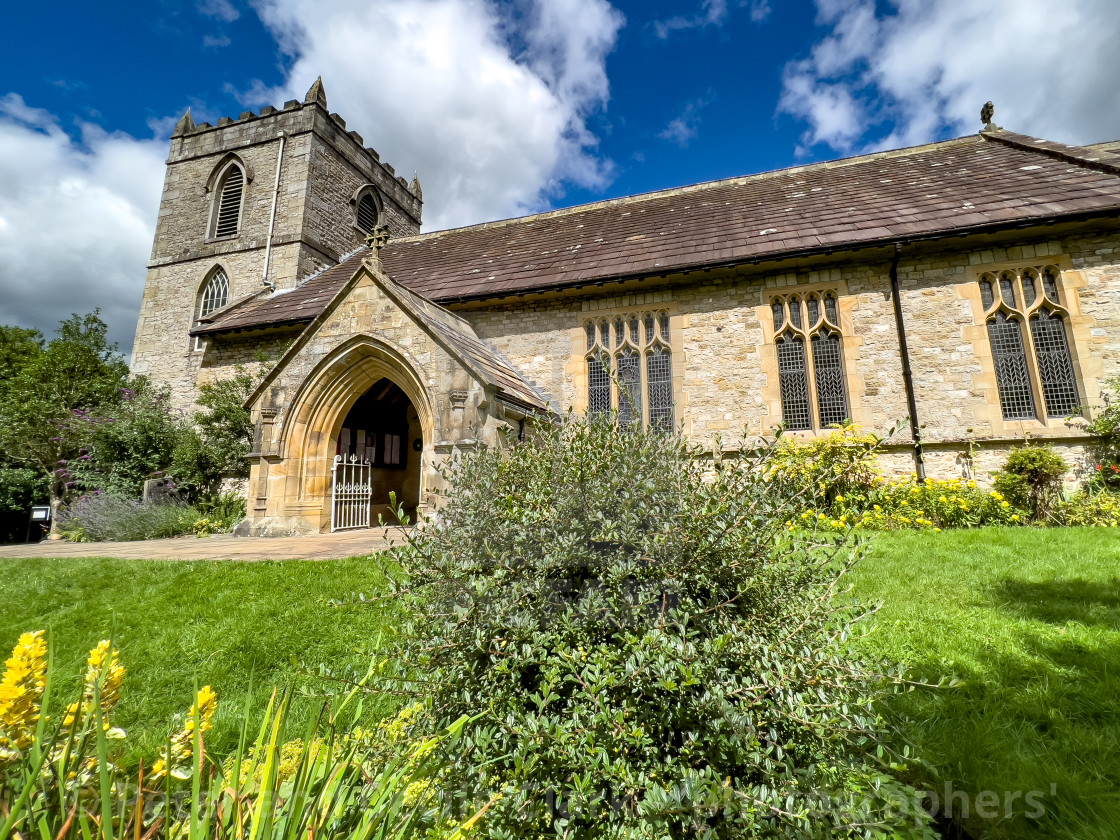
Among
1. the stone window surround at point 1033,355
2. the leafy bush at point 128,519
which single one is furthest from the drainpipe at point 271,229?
the stone window surround at point 1033,355

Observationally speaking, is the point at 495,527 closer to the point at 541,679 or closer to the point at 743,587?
the point at 541,679

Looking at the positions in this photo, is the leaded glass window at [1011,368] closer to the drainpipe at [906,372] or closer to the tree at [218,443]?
the drainpipe at [906,372]

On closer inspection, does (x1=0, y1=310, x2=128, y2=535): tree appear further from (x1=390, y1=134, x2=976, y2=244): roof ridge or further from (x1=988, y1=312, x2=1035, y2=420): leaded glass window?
(x1=988, y1=312, x2=1035, y2=420): leaded glass window

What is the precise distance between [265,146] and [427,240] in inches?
360

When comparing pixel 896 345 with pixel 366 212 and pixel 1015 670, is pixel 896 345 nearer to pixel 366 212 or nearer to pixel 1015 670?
pixel 1015 670

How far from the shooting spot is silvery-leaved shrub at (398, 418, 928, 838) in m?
1.61

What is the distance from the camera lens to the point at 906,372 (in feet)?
31.6

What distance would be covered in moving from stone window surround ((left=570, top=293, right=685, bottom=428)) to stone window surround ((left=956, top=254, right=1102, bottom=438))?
16.7 feet

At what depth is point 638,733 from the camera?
5.13ft

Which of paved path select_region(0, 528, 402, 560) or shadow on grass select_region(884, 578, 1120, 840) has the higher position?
paved path select_region(0, 528, 402, 560)

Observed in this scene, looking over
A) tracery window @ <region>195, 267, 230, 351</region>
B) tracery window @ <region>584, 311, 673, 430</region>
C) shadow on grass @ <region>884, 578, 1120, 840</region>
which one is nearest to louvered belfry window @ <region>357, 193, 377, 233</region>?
tracery window @ <region>195, 267, 230, 351</region>

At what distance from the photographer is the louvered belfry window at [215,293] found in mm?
19641

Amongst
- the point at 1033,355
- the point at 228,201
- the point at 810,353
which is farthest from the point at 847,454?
the point at 228,201

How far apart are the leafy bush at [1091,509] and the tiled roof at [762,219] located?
15.5ft
